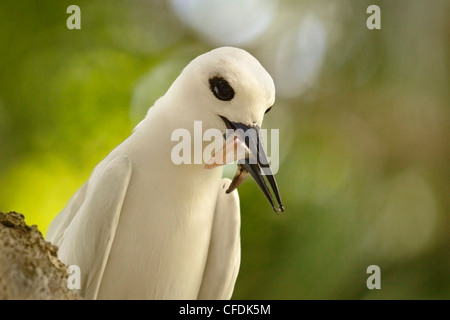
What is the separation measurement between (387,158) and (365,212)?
1.31 ft

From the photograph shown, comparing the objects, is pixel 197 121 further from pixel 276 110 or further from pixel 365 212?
pixel 365 212

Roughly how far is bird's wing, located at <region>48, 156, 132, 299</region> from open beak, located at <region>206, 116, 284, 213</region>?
393 millimetres

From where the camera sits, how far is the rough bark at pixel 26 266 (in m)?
1.18

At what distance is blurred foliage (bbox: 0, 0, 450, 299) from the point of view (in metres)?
3.57

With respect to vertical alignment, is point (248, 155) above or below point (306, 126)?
below

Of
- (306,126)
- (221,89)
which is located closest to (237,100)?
(221,89)

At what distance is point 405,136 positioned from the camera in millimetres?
3973

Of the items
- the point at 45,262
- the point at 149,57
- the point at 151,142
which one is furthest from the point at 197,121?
the point at 149,57

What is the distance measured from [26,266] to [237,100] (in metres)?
1.22

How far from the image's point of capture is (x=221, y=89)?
226 cm

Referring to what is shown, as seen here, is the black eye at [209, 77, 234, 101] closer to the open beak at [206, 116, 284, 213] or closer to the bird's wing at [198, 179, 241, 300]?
the open beak at [206, 116, 284, 213]

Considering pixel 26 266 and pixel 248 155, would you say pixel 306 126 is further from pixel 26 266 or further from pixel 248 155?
pixel 26 266

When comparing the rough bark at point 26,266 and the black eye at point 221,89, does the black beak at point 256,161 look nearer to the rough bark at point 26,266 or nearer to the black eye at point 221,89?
the black eye at point 221,89

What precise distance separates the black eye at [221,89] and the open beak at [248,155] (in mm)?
91
